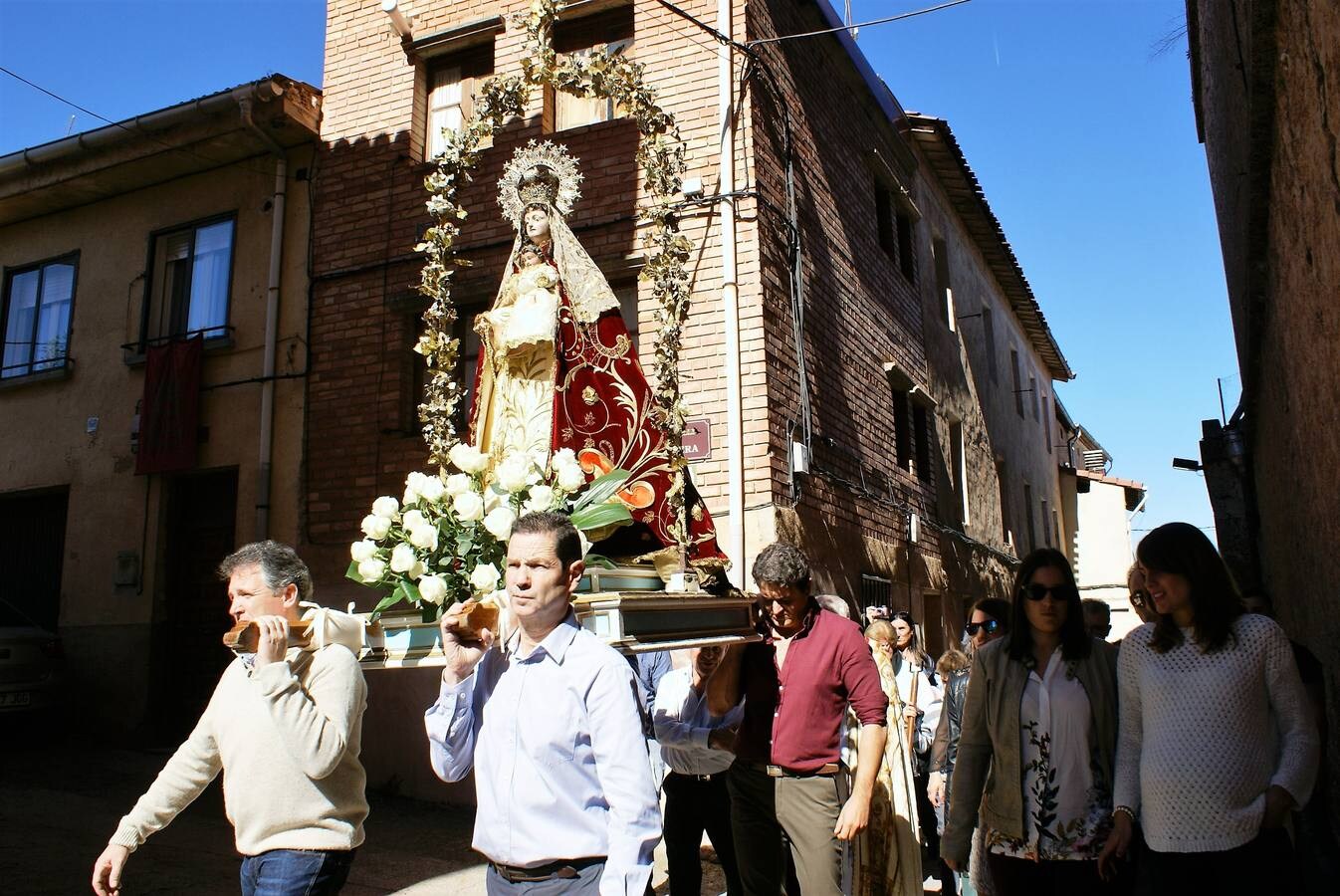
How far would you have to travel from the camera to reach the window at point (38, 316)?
11.2 metres

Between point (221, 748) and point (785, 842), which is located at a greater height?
point (221, 748)

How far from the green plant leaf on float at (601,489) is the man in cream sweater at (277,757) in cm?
94

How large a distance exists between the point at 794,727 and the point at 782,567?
63 cm

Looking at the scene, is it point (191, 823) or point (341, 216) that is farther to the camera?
point (341, 216)

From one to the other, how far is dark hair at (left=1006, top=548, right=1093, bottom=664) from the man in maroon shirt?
0.65 m

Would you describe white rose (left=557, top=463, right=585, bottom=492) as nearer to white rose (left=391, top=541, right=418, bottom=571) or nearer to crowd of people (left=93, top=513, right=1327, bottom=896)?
white rose (left=391, top=541, right=418, bottom=571)

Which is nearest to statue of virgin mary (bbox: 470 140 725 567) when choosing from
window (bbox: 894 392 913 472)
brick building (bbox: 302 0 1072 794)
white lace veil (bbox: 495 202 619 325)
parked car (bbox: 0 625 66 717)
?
white lace veil (bbox: 495 202 619 325)

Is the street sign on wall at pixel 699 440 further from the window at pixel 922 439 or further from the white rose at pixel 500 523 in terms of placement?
the window at pixel 922 439

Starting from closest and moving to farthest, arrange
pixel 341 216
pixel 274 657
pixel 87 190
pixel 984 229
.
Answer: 1. pixel 274 657
2. pixel 341 216
3. pixel 87 190
4. pixel 984 229

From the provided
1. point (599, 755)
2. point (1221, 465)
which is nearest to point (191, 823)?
point (599, 755)

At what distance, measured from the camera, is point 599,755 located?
242 cm

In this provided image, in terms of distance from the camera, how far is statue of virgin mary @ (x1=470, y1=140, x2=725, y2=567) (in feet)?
13.7

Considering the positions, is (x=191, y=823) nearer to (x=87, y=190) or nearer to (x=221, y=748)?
(x=221, y=748)

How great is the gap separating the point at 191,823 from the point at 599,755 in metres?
6.21
